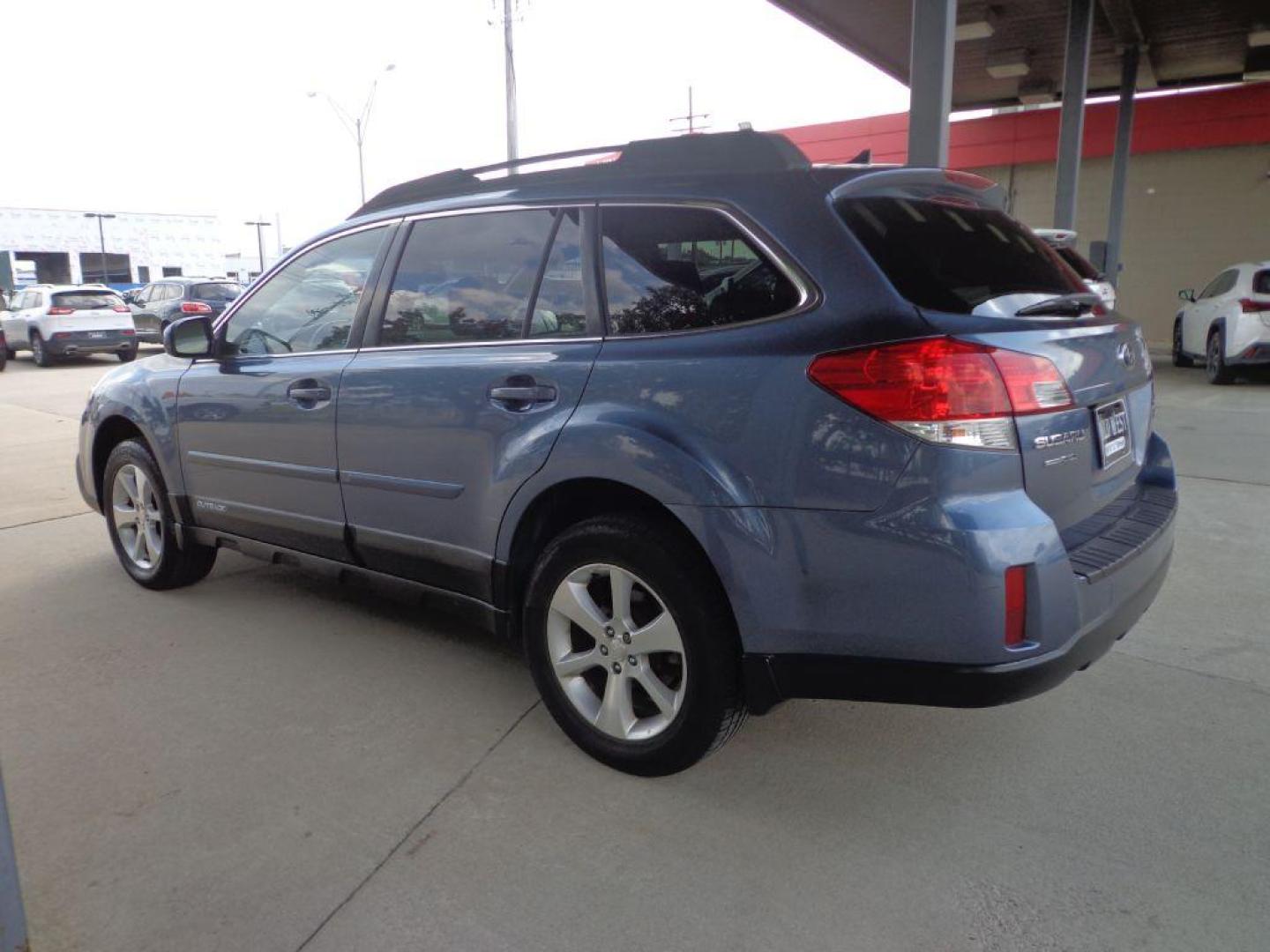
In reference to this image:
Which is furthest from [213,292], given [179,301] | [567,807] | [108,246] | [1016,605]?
[108,246]

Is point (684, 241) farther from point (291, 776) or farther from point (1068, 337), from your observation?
point (291, 776)

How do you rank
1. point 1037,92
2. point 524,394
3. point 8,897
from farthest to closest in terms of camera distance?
1. point 1037,92
2. point 524,394
3. point 8,897

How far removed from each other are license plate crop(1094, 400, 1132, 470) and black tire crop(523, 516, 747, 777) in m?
1.14

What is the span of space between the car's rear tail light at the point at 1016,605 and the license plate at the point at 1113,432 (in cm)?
61

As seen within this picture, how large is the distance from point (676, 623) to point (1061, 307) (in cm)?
139

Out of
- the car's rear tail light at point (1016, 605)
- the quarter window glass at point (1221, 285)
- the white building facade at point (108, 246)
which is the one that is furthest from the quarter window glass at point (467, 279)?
the white building facade at point (108, 246)

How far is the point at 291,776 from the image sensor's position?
2.87 m

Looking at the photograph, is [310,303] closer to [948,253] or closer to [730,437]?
[730,437]

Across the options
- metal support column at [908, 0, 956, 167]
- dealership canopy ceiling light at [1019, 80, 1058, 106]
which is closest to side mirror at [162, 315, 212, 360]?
metal support column at [908, 0, 956, 167]

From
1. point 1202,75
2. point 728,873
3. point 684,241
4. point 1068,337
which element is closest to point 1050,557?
point 1068,337

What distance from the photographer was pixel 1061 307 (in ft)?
8.55

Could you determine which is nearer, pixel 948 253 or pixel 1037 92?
pixel 948 253

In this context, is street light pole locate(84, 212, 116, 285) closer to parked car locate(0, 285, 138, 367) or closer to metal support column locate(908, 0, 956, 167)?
parked car locate(0, 285, 138, 367)

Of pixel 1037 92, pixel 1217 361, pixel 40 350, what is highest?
pixel 1037 92
